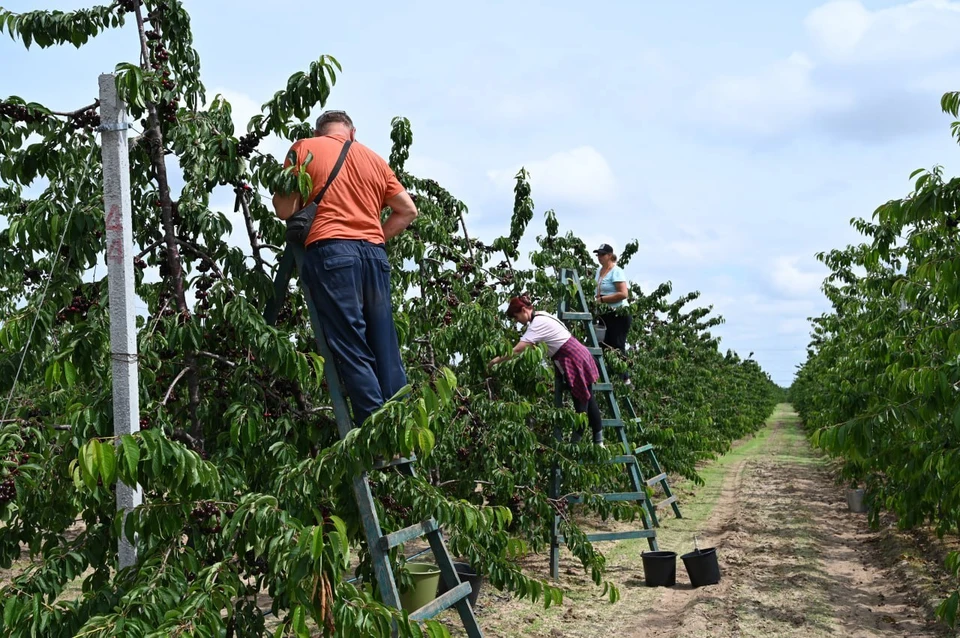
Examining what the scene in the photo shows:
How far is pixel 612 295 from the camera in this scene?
408 inches

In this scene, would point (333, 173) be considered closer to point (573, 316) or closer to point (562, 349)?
point (562, 349)

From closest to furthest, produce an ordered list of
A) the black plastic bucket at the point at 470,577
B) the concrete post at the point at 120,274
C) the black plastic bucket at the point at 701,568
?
the concrete post at the point at 120,274
the black plastic bucket at the point at 470,577
the black plastic bucket at the point at 701,568

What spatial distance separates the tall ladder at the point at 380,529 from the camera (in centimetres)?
376

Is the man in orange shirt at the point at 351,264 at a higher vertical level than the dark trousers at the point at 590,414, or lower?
higher

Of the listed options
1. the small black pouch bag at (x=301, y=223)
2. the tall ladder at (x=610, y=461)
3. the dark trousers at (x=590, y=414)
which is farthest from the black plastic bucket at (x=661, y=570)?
the small black pouch bag at (x=301, y=223)

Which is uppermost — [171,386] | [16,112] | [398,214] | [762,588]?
[16,112]

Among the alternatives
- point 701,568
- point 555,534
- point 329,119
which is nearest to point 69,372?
point 329,119

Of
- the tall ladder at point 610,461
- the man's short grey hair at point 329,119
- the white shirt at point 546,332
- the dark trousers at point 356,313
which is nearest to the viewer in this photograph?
the dark trousers at point 356,313

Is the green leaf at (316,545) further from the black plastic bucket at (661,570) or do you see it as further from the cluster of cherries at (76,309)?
the black plastic bucket at (661,570)

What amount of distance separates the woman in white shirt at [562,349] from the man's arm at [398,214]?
3.25 m

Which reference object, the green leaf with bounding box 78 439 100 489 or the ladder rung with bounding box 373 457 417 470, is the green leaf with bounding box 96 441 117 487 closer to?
the green leaf with bounding box 78 439 100 489

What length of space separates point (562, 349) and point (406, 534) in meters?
4.56

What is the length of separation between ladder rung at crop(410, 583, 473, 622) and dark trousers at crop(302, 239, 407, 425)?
87 cm

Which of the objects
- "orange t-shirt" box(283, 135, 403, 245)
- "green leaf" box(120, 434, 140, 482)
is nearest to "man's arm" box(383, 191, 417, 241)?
"orange t-shirt" box(283, 135, 403, 245)
